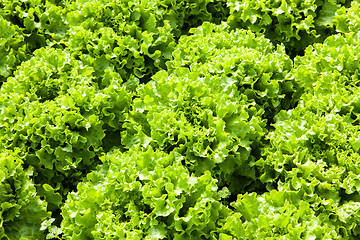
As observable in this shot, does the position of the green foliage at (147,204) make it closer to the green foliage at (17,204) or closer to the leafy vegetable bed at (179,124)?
the leafy vegetable bed at (179,124)

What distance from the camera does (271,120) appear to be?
6.96 meters

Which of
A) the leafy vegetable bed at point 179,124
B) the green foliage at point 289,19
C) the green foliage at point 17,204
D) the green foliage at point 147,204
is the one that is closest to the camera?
the green foliage at point 147,204

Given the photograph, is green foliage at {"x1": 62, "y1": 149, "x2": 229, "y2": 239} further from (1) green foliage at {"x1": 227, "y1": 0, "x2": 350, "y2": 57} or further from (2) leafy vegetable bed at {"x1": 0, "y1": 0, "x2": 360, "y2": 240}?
(1) green foliage at {"x1": 227, "y1": 0, "x2": 350, "y2": 57}

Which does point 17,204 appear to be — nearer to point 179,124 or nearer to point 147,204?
point 147,204

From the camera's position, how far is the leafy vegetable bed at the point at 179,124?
5.27 metres

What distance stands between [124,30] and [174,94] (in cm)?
172

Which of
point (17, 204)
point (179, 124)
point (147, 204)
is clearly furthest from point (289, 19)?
point (17, 204)

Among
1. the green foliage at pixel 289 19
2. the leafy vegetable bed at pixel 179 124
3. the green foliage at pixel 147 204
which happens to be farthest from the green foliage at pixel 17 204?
the green foliage at pixel 289 19

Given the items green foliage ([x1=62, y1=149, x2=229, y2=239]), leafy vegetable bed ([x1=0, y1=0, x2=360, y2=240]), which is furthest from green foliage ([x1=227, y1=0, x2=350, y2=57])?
green foliage ([x1=62, y1=149, x2=229, y2=239])

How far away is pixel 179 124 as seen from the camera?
5.70 m

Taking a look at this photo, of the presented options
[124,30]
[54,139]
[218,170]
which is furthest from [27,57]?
[218,170]

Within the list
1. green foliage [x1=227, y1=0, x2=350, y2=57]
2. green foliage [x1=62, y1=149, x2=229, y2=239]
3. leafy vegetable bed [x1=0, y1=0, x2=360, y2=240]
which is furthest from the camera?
green foliage [x1=227, y1=0, x2=350, y2=57]

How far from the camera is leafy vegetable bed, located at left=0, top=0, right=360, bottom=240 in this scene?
5.27 meters

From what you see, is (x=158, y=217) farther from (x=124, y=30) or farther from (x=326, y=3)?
(x=326, y=3)
